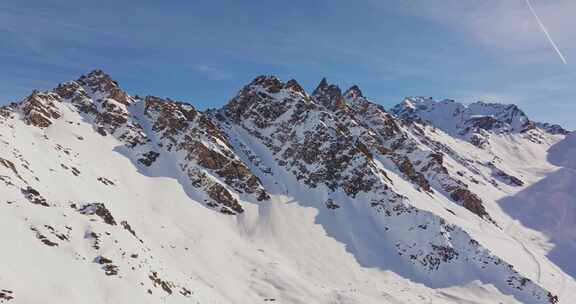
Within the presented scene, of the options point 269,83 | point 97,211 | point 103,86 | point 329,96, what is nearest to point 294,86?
point 269,83

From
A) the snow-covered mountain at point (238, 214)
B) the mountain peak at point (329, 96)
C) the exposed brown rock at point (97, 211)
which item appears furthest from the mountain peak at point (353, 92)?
the exposed brown rock at point (97, 211)

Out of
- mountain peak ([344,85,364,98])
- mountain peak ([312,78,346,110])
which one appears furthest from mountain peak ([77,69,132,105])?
mountain peak ([344,85,364,98])

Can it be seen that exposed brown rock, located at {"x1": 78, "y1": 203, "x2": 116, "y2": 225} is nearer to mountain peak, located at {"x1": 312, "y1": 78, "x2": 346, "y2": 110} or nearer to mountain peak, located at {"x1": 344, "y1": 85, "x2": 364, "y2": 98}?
mountain peak, located at {"x1": 312, "y1": 78, "x2": 346, "y2": 110}

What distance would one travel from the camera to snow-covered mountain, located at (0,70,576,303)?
4475 centimetres

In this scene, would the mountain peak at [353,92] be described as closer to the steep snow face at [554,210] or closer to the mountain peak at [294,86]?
the mountain peak at [294,86]

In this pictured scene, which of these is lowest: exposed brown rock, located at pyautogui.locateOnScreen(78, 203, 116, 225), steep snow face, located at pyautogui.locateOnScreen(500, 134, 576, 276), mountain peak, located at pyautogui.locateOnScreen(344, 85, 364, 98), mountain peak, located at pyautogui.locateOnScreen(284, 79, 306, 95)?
exposed brown rock, located at pyautogui.locateOnScreen(78, 203, 116, 225)

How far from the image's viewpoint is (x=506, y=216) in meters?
122

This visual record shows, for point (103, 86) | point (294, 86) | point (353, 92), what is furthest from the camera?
point (353, 92)

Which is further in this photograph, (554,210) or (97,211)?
(554,210)

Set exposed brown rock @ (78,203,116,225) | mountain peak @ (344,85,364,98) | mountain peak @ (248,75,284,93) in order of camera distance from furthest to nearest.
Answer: mountain peak @ (344,85,364,98) < mountain peak @ (248,75,284,93) < exposed brown rock @ (78,203,116,225)

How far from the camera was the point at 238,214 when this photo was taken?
82.1m

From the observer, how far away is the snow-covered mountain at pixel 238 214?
147 feet

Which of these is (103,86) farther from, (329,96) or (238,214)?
(329,96)

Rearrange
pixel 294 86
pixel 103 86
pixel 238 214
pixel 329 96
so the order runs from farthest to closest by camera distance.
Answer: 1. pixel 329 96
2. pixel 294 86
3. pixel 103 86
4. pixel 238 214
